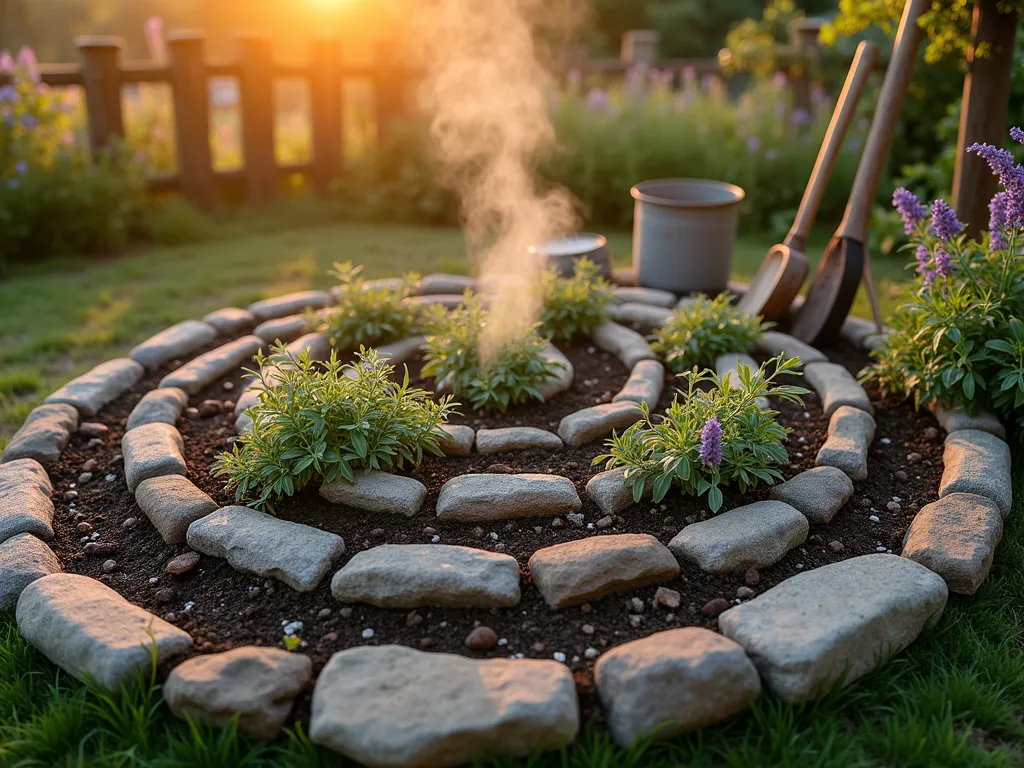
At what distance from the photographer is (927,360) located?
10.7 feet

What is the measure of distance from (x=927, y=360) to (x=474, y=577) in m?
1.94

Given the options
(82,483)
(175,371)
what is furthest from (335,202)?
(82,483)

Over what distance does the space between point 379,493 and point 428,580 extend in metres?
0.46

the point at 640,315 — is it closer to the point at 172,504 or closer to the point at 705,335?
the point at 705,335

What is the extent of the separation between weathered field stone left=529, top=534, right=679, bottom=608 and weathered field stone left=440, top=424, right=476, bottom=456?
2.14ft

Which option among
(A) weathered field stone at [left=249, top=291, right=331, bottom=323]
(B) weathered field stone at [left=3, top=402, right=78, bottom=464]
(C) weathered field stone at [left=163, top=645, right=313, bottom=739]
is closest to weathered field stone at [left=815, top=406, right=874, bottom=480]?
(C) weathered field stone at [left=163, top=645, right=313, bottom=739]

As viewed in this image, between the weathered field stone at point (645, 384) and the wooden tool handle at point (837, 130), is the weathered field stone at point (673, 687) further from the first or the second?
the wooden tool handle at point (837, 130)

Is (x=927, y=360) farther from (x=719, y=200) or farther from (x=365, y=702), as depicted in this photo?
(x=365, y=702)

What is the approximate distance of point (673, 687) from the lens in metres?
2.00

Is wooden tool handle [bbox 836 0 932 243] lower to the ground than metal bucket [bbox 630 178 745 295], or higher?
higher

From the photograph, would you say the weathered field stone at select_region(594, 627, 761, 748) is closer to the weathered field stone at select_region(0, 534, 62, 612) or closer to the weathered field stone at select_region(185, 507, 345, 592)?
the weathered field stone at select_region(185, 507, 345, 592)

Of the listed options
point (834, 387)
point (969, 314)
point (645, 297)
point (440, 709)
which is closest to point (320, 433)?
point (440, 709)

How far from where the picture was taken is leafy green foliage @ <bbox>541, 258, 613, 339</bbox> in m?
3.98

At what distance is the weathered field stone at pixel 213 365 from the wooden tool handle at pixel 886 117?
2.65 metres
